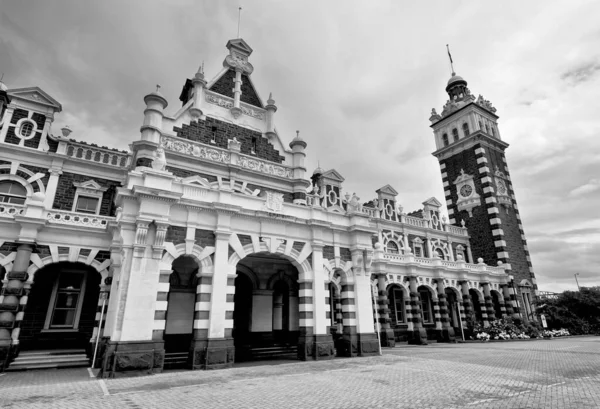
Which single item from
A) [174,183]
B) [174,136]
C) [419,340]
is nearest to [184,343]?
[174,183]

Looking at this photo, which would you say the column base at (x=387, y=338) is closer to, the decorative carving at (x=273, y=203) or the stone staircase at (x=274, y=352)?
the stone staircase at (x=274, y=352)

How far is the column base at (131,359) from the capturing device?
442 inches

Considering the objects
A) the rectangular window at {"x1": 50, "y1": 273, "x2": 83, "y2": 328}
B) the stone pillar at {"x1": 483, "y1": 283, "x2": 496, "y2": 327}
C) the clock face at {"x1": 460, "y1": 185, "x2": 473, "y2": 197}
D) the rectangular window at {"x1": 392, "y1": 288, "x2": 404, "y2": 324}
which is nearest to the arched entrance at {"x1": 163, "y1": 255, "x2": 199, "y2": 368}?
the rectangular window at {"x1": 50, "y1": 273, "x2": 83, "y2": 328}

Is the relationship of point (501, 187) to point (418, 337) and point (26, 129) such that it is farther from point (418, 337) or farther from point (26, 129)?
point (26, 129)

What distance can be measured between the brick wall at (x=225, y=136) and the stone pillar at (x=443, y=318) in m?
16.7

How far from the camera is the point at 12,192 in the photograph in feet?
59.3

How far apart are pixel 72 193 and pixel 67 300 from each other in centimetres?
592

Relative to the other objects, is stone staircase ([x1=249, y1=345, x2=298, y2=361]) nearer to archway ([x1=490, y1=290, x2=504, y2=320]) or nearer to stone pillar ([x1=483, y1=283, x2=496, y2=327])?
stone pillar ([x1=483, y1=283, x2=496, y2=327])

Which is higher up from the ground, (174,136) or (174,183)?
(174,136)

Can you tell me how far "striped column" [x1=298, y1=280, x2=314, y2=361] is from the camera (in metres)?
15.1

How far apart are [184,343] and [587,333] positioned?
121 ft

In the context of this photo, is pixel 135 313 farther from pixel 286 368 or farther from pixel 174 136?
pixel 174 136

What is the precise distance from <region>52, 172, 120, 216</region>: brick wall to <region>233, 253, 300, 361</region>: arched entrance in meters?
8.73

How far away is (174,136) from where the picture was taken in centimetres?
1942
